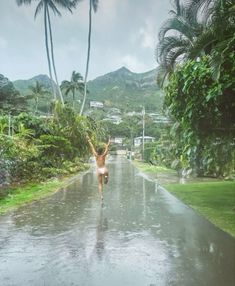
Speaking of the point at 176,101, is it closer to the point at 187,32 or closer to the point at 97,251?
the point at 97,251

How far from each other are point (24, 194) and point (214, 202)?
675 centimetres

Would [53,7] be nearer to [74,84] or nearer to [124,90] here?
[74,84]

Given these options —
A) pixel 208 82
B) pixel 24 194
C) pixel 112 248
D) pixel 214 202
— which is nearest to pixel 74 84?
pixel 24 194

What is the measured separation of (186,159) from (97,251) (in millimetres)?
23715

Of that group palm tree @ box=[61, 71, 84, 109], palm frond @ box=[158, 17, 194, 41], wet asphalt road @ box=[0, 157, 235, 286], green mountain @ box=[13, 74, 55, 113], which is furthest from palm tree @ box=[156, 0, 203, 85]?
palm tree @ box=[61, 71, 84, 109]

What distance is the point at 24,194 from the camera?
17.4 meters

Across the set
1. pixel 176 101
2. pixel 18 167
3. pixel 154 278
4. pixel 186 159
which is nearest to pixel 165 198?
pixel 176 101

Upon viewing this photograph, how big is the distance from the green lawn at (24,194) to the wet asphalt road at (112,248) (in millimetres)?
838

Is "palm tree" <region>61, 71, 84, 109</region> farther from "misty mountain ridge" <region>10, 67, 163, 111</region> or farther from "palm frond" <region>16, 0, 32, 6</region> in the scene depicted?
"misty mountain ridge" <region>10, 67, 163, 111</region>

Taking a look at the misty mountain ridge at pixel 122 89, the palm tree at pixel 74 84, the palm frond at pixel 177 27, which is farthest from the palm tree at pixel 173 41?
the misty mountain ridge at pixel 122 89

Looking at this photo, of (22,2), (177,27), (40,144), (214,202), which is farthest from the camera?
(22,2)

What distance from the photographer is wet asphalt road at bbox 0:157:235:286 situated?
20.7ft

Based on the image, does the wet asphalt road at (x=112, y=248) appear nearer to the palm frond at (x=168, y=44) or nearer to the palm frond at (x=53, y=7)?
the palm frond at (x=168, y=44)

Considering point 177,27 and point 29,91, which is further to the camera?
point 29,91
